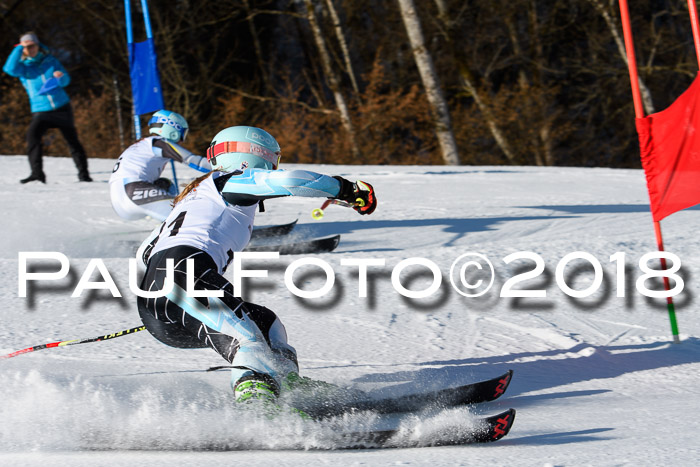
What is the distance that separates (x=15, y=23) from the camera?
891 inches

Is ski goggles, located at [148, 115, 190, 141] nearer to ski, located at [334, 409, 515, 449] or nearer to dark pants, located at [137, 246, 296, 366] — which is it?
dark pants, located at [137, 246, 296, 366]

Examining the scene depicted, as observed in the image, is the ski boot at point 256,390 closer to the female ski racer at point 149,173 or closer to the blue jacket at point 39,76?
the female ski racer at point 149,173

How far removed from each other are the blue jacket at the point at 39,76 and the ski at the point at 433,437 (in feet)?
26.1

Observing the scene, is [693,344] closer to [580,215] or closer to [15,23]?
[580,215]

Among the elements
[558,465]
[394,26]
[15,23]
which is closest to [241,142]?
[558,465]

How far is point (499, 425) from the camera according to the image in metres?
2.86

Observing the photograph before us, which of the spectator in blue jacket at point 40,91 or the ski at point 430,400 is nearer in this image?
the ski at point 430,400

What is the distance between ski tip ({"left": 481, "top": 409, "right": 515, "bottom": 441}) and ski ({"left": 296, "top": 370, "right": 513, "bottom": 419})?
0.42 m

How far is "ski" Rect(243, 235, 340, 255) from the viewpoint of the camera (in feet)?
21.4

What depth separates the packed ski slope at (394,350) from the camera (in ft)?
9.39

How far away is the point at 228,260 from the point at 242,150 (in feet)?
1.49

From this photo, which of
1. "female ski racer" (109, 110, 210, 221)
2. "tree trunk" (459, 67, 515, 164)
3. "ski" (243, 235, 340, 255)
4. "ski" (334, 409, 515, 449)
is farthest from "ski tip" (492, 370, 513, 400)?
"tree trunk" (459, 67, 515, 164)

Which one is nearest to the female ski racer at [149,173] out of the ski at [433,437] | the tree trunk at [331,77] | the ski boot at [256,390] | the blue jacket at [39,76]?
the blue jacket at [39,76]

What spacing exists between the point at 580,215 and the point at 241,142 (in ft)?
17.4
